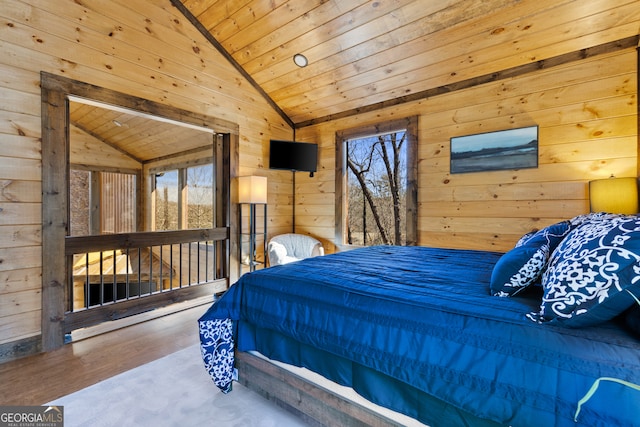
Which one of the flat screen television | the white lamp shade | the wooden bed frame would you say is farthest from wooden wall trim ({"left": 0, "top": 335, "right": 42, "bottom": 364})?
the flat screen television

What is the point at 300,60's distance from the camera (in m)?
3.56

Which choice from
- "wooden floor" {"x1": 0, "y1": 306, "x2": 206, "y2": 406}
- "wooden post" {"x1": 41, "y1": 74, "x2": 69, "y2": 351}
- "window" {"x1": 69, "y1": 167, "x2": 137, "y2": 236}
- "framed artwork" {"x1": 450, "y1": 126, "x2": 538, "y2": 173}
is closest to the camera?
"wooden floor" {"x1": 0, "y1": 306, "x2": 206, "y2": 406}

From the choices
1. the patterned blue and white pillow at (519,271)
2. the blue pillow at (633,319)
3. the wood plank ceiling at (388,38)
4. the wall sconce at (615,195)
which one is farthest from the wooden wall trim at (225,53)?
the blue pillow at (633,319)

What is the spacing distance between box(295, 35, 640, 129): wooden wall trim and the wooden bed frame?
3.21 metres

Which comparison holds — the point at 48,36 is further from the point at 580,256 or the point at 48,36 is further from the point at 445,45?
the point at 580,256

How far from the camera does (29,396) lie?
6.01ft

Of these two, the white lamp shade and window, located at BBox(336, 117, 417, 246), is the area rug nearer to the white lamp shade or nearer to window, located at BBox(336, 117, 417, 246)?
the white lamp shade

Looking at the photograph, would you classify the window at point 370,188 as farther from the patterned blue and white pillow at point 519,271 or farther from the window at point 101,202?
the window at point 101,202

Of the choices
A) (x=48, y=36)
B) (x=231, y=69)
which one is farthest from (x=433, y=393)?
(x=231, y=69)

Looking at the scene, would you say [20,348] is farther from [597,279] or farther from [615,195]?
[615,195]

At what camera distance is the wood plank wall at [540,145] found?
2.50 meters

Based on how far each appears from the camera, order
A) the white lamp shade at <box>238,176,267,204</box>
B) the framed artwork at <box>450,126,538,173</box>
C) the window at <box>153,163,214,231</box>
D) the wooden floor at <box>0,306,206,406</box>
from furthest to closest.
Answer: the window at <box>153,163,214,231</box>, the white lamp shade at <box>238,176,267,204</box>, the framed artwork at <box>450,126,538,173</box>, the wooden floor at <box>0,306,206,406</box>

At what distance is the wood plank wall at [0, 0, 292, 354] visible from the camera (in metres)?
2.27

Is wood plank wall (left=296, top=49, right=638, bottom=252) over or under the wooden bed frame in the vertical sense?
over
